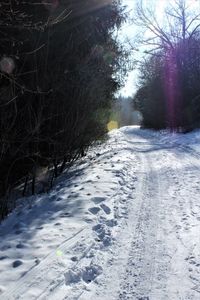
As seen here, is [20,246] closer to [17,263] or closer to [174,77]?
[17,263]

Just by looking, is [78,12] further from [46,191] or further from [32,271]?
[32,271]

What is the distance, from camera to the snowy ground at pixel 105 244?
440 centimetres

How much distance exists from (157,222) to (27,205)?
3.14 meters

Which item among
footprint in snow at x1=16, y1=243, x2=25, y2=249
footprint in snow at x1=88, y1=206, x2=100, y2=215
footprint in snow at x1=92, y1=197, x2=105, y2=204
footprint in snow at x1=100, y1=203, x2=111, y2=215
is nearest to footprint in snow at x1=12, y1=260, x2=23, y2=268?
footprint in snow at x1=16, y1=243, x2=25, y2=249

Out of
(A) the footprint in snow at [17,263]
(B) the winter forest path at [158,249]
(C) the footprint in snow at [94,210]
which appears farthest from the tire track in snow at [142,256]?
(A) the footprint in snow at [17,263]

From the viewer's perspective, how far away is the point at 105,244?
577 centimetres

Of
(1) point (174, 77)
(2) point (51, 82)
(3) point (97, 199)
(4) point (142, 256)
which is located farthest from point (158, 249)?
(1) point (174, 77)

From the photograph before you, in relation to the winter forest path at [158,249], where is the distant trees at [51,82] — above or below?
above

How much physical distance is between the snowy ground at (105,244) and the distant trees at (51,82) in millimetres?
1471

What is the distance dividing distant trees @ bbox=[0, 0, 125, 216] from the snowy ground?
1471mm

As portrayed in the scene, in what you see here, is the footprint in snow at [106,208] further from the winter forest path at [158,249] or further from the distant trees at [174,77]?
the distant trees at [174,77]

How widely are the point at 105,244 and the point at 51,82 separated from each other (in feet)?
19.4

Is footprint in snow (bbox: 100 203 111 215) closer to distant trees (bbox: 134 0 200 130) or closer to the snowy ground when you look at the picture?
the snowy ground

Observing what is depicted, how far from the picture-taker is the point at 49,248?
5.59 meters
